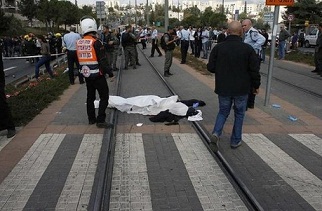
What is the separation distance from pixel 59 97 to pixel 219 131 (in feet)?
18.7

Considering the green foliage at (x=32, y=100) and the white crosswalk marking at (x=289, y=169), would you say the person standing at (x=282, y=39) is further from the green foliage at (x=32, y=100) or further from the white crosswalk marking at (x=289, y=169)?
the white crosswalk marking at (x=289, y=169)

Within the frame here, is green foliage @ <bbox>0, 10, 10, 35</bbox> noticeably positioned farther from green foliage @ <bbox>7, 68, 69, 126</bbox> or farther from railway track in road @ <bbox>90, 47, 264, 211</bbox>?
railway track in road @ <bbox>90, 47, 264, 211</bbox>

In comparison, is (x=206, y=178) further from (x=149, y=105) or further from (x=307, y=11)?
(x=307, y=11)

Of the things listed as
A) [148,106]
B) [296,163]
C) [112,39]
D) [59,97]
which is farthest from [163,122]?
[112,39]

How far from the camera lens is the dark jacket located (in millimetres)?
5293

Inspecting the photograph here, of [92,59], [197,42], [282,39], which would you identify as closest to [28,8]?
[197,42]

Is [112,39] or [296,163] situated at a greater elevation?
[112,39]

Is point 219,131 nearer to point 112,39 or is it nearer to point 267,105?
point 267,105

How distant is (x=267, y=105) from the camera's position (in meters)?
8.76

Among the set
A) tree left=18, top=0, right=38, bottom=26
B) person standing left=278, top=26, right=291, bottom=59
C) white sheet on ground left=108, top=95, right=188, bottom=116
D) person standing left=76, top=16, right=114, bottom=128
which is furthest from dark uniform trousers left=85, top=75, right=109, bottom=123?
tree left=18, top=0, right=38, bottom=26

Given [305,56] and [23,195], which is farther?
[305,56]

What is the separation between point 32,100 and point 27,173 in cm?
453

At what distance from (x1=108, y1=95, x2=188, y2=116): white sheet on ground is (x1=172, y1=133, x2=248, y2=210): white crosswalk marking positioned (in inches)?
60.4

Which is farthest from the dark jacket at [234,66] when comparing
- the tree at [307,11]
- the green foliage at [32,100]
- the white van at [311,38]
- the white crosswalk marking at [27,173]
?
the tree at [307,11]
